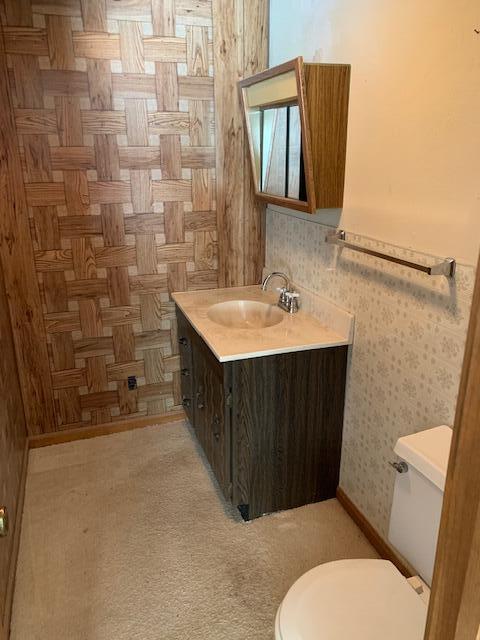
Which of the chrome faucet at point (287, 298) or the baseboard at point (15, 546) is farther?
the chrome faucet at point (287, 298)

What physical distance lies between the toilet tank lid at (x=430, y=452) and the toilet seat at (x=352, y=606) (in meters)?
0.31

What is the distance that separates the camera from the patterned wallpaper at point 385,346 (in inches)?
57.2

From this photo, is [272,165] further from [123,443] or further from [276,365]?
[123,443]

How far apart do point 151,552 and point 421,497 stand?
3.74 feet

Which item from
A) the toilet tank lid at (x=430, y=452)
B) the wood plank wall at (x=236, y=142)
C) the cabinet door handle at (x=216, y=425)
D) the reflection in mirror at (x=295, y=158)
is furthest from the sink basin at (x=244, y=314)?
the toilet tank lid at (x=430, y=452)

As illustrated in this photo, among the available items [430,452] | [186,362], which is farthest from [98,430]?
[430,452]

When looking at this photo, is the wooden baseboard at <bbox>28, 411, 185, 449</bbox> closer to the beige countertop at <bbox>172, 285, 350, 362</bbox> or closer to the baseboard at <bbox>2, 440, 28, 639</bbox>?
the baseboard at <bbox>2, 440, 28, 639</bbox>

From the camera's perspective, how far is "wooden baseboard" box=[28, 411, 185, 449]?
8.54ft

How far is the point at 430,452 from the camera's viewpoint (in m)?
1.32

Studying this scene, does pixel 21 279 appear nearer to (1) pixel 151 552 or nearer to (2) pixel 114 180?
(2) pixel 114 180

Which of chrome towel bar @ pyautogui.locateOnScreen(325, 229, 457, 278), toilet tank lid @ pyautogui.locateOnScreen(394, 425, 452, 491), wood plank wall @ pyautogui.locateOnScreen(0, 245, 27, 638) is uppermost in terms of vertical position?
chrome towel bar @ pyautogui.locateOnScreen(325, 229, 457, 278)

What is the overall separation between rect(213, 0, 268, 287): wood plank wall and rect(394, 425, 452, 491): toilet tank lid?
1.54 metres

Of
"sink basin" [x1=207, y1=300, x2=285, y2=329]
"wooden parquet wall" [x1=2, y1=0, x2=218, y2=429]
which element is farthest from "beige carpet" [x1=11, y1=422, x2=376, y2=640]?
"sink basin" [x1=207, y1=300, x2=285, y2=329]

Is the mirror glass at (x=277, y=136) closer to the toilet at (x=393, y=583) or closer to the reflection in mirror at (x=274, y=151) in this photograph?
the reflection in mirror at (x=274, y=151)
